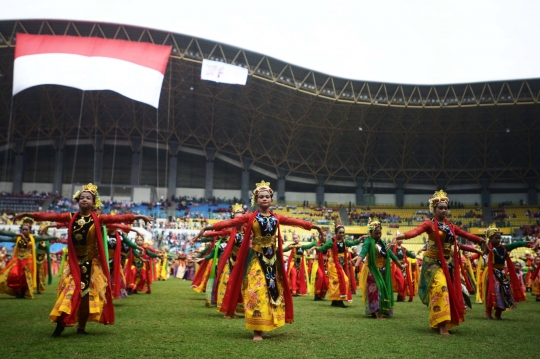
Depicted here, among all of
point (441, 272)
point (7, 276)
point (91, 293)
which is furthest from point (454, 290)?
point (7, 276)

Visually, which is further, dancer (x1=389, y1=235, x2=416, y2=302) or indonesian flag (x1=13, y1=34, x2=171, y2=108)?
indonesian flag (x1=13, y1=34, x2=171, y2=108)

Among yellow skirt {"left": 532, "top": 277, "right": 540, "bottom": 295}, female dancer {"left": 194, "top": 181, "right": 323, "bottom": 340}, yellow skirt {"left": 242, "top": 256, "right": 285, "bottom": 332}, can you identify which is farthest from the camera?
yellow skirt {"left": 532, "top": 277, "right": 540, "bottom": 295}

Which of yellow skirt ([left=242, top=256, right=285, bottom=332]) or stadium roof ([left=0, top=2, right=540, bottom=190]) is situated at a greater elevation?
stadium roof ([left=0, top=2, right=540, bottom=190])

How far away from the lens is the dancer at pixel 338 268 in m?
12.2

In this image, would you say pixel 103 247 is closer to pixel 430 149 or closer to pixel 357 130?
pixel 357 130

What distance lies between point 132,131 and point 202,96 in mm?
10014

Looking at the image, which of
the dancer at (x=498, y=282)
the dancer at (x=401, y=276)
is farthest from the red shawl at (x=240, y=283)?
the dancer at (x=401, y=276)

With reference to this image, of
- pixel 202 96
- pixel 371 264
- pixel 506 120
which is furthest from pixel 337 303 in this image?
pixel 506 120

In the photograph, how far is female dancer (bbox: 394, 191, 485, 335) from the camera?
7535mm

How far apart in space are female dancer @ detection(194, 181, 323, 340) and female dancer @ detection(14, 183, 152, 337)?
4.76 feet

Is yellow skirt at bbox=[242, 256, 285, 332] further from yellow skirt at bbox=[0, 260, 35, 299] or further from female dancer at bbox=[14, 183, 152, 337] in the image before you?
yellow skirt at bbox=[0, 260, 35, 299]

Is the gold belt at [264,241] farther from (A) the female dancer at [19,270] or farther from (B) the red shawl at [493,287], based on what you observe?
(A) the female dancer at [19,270]

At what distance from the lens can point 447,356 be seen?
556 centimetres

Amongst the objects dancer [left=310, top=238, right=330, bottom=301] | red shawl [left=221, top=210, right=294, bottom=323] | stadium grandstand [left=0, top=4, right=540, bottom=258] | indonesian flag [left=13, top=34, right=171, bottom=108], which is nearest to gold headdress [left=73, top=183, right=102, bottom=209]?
red shawl [left=221, top=210, right=294, bottom=323]
